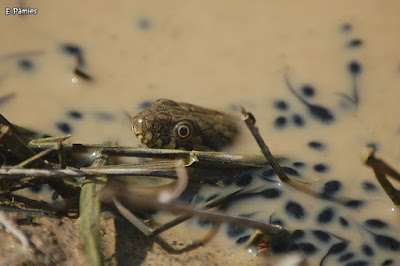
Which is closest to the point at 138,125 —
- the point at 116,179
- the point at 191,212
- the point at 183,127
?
the point at 183,127

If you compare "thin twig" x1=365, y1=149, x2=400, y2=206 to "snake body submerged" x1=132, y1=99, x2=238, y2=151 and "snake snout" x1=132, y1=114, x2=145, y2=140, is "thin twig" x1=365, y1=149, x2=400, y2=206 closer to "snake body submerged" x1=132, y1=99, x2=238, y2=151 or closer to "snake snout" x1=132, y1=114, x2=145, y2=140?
"snake body submerged" x1=132, y1=99, x2=238, y2=151

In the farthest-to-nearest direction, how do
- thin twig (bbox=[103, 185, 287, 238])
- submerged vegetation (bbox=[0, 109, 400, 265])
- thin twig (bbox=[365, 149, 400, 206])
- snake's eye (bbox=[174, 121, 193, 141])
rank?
snake's eye (bbox=[174, 121, 193, 141])
submerged vegetation (bbox=[0, 109, 400, 265])
thin twig (bbox=[365, 149, 400, 206])
thin twig (bbox=[103, 185, 287, 238])

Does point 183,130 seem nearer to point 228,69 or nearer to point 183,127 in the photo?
point 183,127

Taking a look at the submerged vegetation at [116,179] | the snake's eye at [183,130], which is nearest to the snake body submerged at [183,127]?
the snake's eye at [183,130]

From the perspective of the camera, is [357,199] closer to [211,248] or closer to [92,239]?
[211,248]

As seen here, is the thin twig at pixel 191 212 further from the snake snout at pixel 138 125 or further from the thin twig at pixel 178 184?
the snake snout at pixel 138 125

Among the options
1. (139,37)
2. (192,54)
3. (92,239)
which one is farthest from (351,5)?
(92,239)

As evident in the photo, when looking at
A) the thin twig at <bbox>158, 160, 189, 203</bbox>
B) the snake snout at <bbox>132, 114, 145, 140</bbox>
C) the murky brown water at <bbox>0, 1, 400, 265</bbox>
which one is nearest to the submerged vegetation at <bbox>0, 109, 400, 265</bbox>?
the thin twig at <bbox>158, 160, 189, 203</bbox>
